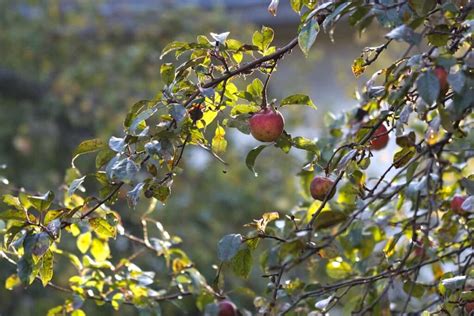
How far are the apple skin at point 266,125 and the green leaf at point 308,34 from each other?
141mm

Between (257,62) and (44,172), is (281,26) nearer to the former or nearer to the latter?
(44,172)

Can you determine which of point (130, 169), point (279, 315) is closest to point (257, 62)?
point (130, 169)

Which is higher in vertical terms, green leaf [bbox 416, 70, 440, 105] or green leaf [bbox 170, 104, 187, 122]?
green leaf [bbox 170, 104, 187, 122]

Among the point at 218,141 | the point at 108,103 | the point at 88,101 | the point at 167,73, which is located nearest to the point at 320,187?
the point at 218,141

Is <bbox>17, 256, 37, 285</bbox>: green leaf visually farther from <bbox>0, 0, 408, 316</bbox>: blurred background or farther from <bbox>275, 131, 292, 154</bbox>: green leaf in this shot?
<bbox>0, 0, 408, 316</bbox>: blurred background

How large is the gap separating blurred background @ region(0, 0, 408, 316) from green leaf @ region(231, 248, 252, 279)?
2.38 metres

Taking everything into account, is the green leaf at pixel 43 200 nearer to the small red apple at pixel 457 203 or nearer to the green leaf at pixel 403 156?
the green leaf at pixel 403 156

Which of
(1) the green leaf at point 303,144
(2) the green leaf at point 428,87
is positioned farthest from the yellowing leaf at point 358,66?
(2) the green leaf at point 428,87

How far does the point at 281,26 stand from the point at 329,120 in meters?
3.20

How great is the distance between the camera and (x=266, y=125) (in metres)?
1.24

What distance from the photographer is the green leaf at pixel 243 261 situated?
130 centimetres

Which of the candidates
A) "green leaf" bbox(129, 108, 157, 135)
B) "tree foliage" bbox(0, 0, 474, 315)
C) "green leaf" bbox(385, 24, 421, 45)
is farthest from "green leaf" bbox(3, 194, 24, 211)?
"green leaf" bbox(385, 24, 421, 45)

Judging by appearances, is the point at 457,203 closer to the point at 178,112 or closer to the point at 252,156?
the point at 252,156

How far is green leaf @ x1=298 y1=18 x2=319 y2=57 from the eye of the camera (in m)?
1.13
